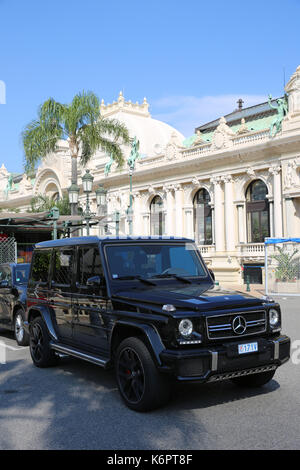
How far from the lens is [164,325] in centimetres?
504

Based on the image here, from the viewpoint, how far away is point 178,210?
3728 centimetres

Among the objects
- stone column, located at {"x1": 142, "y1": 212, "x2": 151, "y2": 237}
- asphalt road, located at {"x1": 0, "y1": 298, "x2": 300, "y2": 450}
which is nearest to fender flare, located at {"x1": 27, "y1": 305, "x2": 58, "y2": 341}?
asphalt road, located at {"x1": 0, "y1": 298, "x2": 300, "y2": 450}

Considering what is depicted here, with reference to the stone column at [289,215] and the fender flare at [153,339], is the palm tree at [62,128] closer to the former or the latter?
the stone column at [289,215]

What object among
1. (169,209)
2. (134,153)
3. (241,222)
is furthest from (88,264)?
(134,153)

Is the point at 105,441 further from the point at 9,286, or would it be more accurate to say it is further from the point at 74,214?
the point at 74,214

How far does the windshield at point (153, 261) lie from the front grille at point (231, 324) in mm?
1407

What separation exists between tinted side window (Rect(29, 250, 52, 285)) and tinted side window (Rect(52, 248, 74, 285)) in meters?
0.31

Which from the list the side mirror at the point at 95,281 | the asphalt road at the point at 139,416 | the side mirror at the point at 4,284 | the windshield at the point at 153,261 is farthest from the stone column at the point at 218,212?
the side mirror at the point at 95,281

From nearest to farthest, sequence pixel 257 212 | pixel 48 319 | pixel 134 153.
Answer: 1. pixel 48 319
2. pixel 257 212
3. pixel 134 153

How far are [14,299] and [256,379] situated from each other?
18.9 ft

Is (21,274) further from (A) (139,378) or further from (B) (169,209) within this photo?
(B) (169,209)

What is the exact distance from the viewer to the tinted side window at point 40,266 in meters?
7.94

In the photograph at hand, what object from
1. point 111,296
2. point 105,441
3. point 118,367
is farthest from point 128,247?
point 105,441
